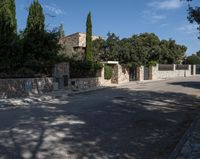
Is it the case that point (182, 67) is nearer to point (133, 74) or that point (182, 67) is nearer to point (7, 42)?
point (133, 74)

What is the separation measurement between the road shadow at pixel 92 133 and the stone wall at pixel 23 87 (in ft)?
25.0

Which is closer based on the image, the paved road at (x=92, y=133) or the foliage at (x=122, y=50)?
the paved road at (x=92, y=133)

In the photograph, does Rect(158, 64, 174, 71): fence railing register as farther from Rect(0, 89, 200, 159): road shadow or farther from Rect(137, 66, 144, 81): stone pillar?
Rect(0, 89, 200, 159): road shadow

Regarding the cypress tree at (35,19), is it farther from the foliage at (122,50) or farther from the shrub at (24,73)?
the foliage at (122,50)

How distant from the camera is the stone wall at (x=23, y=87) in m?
22.6

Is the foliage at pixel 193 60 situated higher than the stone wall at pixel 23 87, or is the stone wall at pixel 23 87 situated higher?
the foliage at pixel 193 60

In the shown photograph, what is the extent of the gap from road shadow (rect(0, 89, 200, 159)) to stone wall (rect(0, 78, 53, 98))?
7.61 metres

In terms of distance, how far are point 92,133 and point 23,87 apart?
14406mm

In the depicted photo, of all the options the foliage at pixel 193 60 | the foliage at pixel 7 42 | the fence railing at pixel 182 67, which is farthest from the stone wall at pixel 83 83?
the foliage at pixel 193 60

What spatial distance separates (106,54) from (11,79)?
88.8 ft

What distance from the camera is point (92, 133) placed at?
10.5m

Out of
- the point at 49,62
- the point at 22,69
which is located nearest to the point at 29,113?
the point at 22,69

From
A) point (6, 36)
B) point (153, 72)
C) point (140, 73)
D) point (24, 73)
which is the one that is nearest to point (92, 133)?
point (24, 73)

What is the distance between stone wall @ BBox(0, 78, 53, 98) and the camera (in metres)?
22.6
